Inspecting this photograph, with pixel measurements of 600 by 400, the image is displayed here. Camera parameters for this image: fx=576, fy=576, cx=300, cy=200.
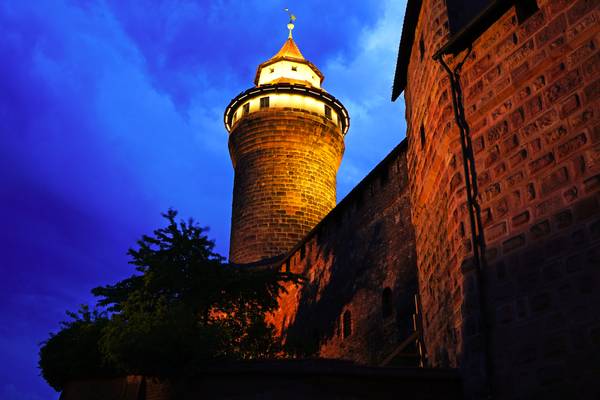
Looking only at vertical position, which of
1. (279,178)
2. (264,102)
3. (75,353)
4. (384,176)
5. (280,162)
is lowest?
(75,353)

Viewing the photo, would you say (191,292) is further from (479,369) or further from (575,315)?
(575,315)

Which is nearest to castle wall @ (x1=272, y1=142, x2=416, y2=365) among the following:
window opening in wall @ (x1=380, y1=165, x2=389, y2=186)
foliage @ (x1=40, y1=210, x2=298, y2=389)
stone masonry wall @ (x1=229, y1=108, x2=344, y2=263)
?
window opening in wall @ (x1=380, y1=165, x2=389, y2=186)

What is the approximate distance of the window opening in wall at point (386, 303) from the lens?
41.5 feet

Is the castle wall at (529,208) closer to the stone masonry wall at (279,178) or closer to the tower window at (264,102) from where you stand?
the stone masonry wall at (279,178)

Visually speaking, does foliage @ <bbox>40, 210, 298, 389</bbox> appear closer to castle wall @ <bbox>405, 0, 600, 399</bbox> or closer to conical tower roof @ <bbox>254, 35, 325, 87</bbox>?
castle wall @ <bbox>405, 0, 600, 399</bbox>

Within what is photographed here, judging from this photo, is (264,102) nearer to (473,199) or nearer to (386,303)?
(386,303)

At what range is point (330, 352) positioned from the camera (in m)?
15.0

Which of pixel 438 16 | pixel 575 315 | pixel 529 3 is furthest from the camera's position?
pixel 438 16

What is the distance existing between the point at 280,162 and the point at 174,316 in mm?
15359

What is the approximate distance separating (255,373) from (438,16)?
4.52 m

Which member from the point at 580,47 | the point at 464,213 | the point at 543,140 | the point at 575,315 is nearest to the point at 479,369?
the point at 575,315

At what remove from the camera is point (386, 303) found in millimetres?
12938

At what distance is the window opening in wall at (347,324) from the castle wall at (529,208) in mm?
8260

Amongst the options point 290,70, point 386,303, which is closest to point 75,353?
point 386,303
